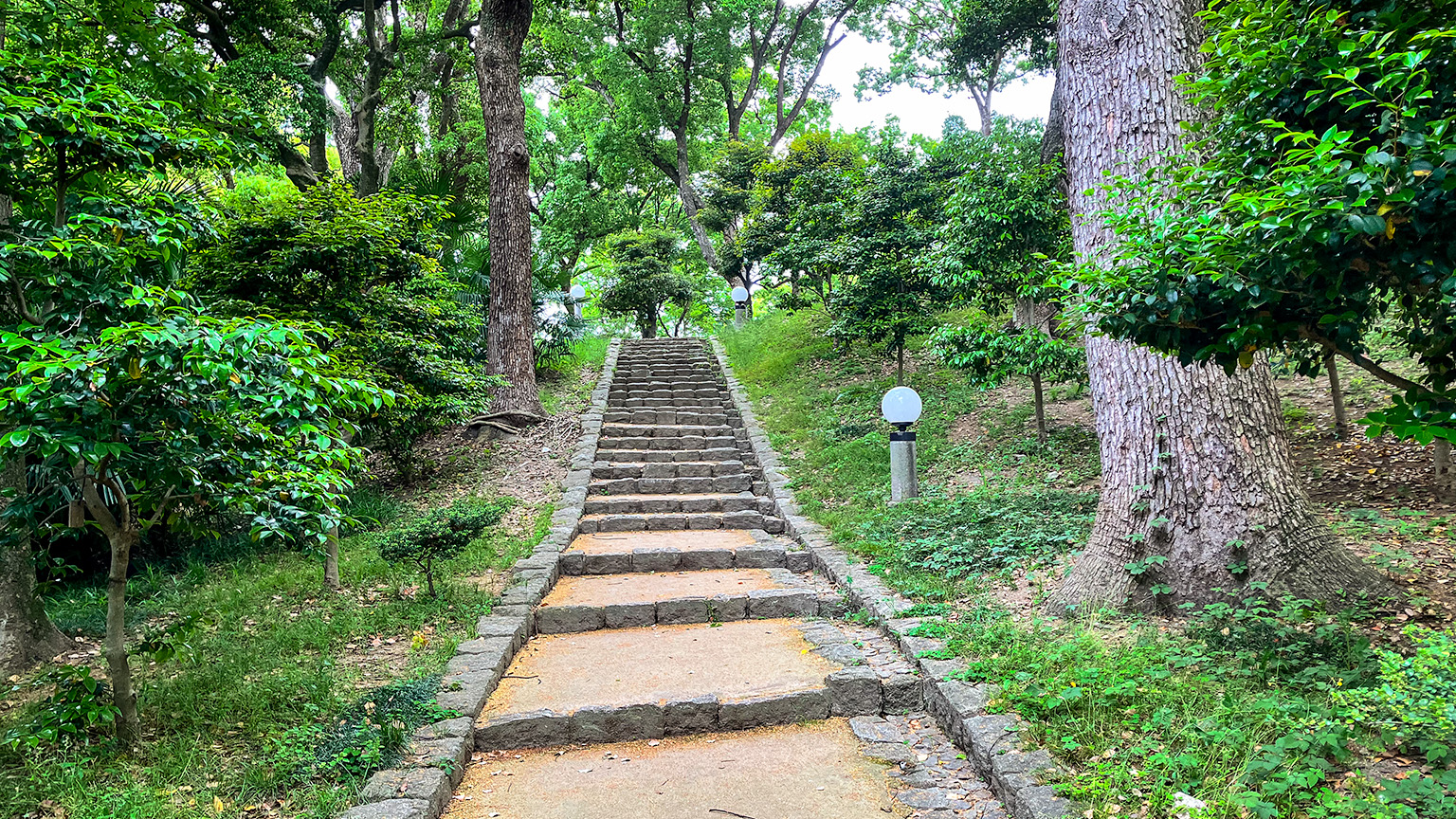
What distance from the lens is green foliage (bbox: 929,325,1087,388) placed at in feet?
21.4

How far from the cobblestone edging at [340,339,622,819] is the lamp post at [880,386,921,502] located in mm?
2817

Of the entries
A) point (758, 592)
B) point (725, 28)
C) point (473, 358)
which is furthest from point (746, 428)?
point (725, 28)

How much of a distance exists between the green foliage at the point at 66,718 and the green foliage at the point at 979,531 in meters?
4.18

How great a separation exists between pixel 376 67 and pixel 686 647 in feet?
30.5

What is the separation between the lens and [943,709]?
338 centimetres

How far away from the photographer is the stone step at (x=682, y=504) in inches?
285

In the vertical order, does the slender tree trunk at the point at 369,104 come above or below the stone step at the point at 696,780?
above

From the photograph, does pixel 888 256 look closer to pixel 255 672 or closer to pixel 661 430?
pixel 661 430

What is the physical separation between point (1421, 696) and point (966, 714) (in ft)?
4.88

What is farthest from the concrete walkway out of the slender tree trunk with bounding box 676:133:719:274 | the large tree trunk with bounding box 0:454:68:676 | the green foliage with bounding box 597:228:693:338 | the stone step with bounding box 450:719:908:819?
the slender tree trunk with bounding box 676:133:719:274

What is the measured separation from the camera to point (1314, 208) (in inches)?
71.1

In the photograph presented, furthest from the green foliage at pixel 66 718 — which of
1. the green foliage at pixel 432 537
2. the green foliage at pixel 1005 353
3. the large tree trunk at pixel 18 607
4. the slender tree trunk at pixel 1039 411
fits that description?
the slender tree trunk at pixel 1039 411

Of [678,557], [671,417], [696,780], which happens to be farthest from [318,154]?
[696,780]

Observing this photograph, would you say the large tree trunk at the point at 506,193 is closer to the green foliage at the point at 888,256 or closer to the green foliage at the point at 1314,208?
the green foliage at the point at 888,256
